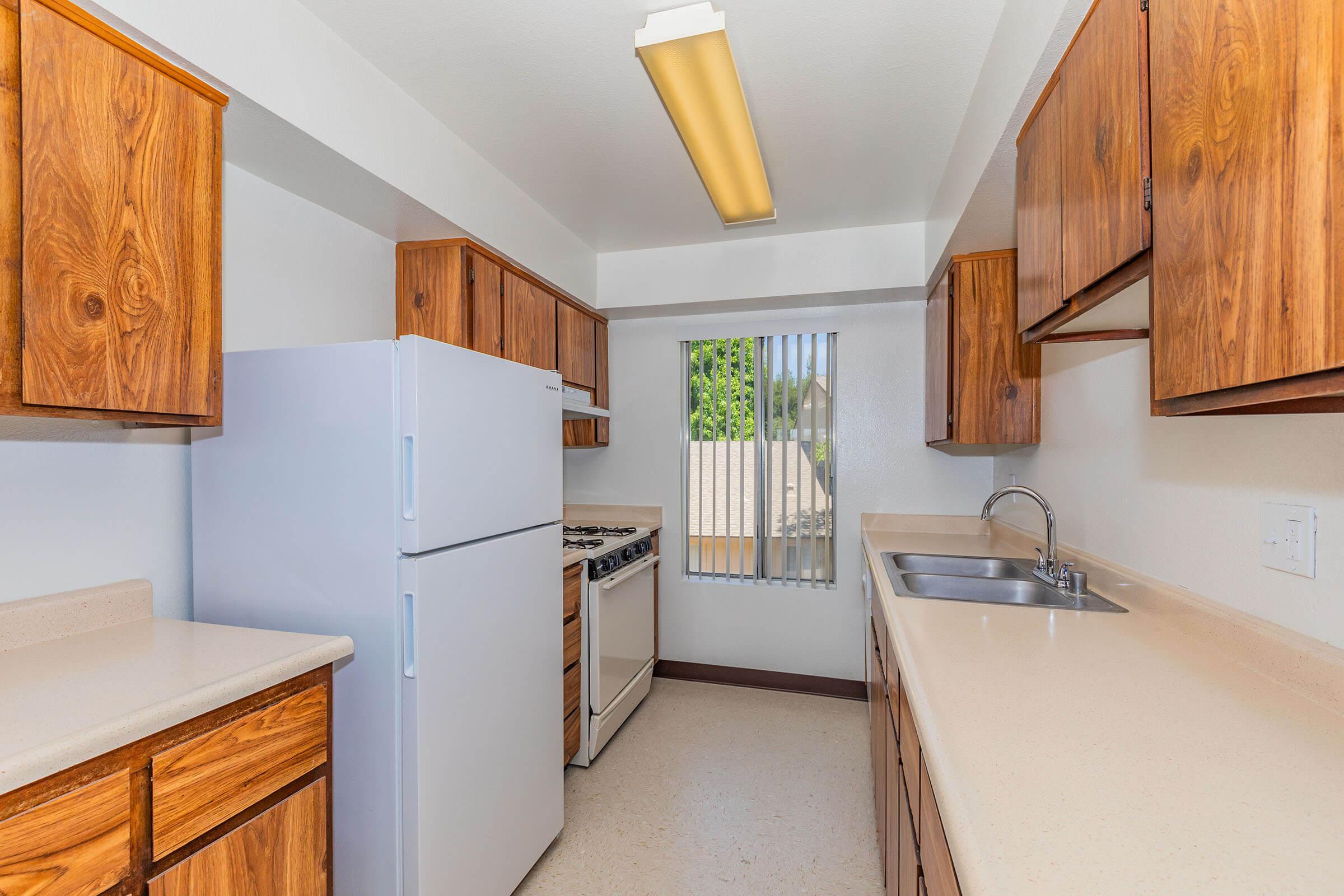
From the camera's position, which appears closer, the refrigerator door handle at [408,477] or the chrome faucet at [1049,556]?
the refrigerator door handle at [408,477]

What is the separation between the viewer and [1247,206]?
0.73 meters

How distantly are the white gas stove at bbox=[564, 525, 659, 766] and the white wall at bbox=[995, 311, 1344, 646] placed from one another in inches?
72.5

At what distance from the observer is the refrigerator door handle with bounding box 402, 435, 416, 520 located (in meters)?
1.49

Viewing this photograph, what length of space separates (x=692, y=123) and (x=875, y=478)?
223 cm

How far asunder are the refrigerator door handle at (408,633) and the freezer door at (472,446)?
0.39ft

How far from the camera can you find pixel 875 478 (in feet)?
11.5

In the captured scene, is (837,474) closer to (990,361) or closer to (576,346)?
(990,361)

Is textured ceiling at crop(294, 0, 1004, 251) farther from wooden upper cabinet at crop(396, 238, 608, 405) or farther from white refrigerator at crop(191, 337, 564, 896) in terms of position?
white refrigerator at crop(191, 337, 564, 896)

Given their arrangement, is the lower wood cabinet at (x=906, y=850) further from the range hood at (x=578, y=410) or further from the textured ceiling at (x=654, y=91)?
the textured ceiling at (x=654, y=91)

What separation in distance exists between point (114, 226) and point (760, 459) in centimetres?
301

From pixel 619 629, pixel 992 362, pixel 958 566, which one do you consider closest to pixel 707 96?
pixel 992 362

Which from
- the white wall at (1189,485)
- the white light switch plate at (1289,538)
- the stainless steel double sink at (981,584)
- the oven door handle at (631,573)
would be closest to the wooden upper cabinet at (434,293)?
the oven door handle at (631,573)

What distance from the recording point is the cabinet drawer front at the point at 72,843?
2.69 ft

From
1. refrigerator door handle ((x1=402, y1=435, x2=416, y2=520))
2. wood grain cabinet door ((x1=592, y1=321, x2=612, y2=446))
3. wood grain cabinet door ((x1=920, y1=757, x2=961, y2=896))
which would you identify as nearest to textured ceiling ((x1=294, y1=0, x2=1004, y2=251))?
wood grain cabinet door ((x1=592, y1=321, x2=612, y2=446))
